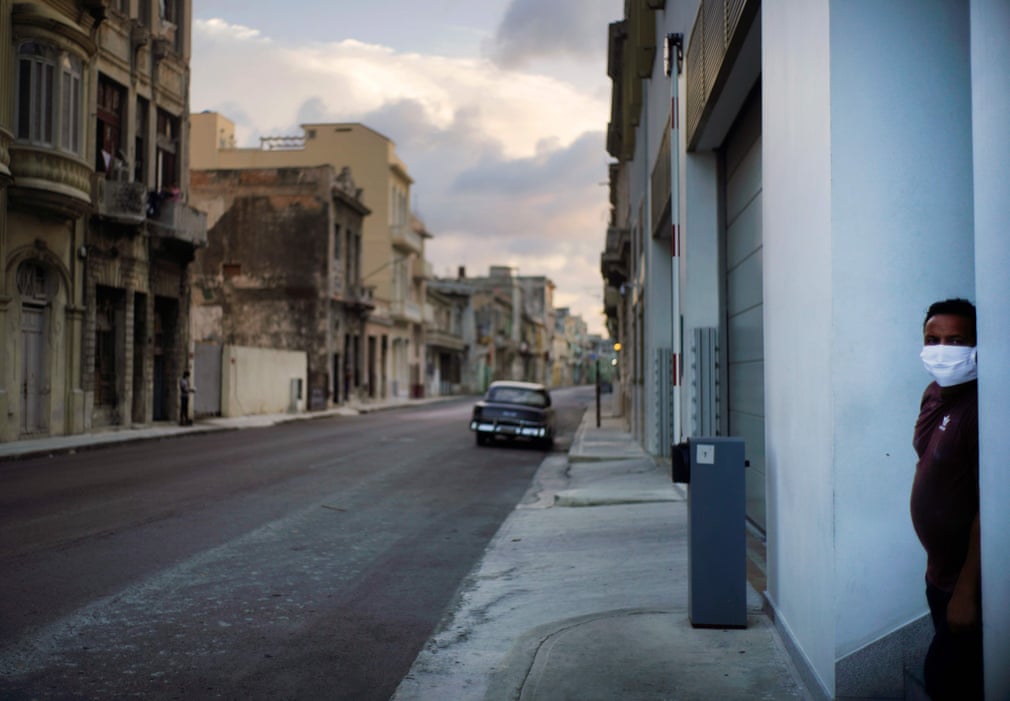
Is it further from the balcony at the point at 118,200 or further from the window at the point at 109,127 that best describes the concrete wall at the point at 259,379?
the window at the point at 109,127

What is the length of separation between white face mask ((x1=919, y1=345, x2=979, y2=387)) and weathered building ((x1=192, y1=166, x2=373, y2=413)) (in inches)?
1757

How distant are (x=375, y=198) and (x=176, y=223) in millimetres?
32710

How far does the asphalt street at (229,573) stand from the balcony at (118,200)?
35.5ft

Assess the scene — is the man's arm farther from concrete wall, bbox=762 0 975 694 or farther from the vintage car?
the vintage car

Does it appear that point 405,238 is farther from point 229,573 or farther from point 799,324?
point 799,324

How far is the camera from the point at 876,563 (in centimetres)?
390

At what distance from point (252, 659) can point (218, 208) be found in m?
45.9

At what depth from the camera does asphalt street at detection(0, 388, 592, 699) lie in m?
4.95

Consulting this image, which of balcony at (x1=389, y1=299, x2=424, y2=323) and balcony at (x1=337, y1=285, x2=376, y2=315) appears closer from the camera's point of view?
balcony at (x1=337, y1=285, x2=376, y2=315)

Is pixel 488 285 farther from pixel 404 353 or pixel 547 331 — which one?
pixel 404 353

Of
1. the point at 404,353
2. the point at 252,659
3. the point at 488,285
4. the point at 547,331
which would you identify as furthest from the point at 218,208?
the point at 547,331

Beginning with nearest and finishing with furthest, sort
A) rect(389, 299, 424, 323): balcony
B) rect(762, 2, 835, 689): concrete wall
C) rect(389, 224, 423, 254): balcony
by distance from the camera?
1. rect(762, 2, 835, 689): concrete wall
2. rect(389, 224, 423, 254): balcony
3. rect(389, 299, 424, 323): balcony

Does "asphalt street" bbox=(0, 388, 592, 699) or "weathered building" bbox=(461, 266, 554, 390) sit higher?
"weathered building" bbox=(461, 266, 554, 390)

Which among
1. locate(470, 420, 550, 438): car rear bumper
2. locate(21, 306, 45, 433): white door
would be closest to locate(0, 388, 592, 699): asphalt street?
locate(470, 420, 550, 438): car rear bumper
